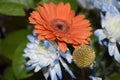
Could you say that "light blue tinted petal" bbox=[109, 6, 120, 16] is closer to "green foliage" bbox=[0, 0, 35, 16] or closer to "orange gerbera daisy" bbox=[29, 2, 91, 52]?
"orange gerbera daisy" bbox=[29, 2, 91, 52]

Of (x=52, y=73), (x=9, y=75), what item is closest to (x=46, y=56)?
(x=52, y=73)

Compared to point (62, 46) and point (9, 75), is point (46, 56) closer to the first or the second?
point (62, 46)

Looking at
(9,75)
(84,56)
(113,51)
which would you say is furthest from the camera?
(9,75)

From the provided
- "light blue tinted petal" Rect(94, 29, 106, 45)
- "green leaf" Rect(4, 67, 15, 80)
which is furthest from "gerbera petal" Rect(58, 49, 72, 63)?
"green leaf" Rect(4, 67, 15, 80)

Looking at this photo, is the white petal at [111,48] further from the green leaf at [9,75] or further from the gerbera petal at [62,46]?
the green leaf at [9,75]

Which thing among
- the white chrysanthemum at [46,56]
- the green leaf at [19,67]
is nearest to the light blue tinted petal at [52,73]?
the white chrysanthemum at [46,56]
